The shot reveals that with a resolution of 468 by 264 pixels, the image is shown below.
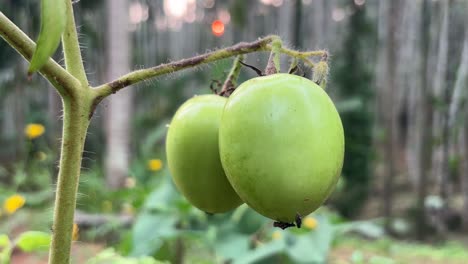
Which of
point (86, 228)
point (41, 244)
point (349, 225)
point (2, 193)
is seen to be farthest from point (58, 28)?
point (2, 193)

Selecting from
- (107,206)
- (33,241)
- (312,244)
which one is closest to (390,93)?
(107,206)

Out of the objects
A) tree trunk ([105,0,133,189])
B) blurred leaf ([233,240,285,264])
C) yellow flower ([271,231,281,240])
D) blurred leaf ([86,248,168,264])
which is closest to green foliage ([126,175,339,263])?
blurred leaf ([233,240,285,264])

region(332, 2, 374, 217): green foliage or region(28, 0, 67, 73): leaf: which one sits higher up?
region(332, 2, 374, 217): green foliage

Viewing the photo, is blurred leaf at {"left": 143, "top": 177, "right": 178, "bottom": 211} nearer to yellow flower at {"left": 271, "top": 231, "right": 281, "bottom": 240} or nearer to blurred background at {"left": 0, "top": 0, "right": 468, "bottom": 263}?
blurred background at {"left": 0, "top": 0, "right": 468, "bottom": 263}

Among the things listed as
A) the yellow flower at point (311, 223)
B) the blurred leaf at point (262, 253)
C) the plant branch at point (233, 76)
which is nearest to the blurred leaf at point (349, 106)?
the yellow flower at point (311, 223)

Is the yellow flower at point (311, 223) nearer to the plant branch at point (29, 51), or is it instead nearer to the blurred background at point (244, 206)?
the blurred background at point (244, 206)

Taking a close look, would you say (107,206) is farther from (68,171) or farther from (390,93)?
(68,171)
